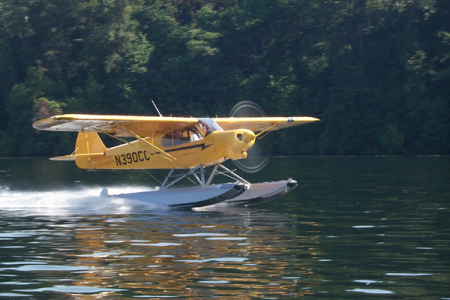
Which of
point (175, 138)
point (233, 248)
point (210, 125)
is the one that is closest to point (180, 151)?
point (175, 138)

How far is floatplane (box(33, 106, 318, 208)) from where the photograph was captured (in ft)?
43.6

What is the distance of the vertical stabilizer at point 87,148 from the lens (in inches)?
645

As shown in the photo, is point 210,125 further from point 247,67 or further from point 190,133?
point 247,67

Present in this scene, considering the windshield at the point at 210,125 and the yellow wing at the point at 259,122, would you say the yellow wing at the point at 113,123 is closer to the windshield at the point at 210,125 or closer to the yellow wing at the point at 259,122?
the windshield at the point at 210,125

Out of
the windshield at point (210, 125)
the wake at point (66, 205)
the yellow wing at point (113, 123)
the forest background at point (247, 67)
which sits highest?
the forest background at point (247, 67)

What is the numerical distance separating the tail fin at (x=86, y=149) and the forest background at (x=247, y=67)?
2328 cm

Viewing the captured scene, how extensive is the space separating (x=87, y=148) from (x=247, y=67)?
98.0 feet

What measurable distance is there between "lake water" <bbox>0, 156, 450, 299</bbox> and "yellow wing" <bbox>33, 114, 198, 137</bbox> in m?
1.62

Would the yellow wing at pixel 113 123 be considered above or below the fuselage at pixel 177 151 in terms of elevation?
above

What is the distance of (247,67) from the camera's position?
149 ft

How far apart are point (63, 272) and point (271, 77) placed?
35.0m

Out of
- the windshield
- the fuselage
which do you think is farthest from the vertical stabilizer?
the windshield

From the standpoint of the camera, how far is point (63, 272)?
7.11 meters

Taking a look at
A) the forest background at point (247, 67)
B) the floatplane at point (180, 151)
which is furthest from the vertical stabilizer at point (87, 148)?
the forest background at point (247, 67)
